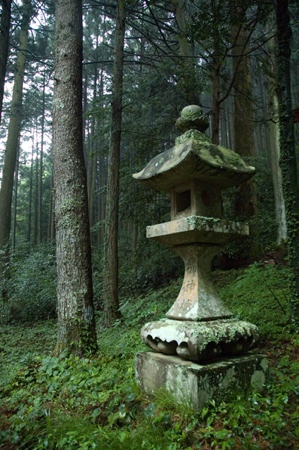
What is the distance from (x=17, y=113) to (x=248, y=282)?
464 inches

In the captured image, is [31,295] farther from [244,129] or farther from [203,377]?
[203,377]

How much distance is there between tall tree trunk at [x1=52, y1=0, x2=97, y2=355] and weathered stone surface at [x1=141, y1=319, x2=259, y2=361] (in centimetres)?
158

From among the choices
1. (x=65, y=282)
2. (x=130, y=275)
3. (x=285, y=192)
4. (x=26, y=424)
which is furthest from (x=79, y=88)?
(x=130, y=275)

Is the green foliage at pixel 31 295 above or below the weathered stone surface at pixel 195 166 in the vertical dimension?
below

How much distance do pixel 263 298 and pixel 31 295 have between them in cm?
820

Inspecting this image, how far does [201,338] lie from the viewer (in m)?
2.77

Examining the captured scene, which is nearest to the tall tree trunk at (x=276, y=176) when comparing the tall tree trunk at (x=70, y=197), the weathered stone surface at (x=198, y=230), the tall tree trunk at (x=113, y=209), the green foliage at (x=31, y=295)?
the tall tree trunk at (x=113, y=209)

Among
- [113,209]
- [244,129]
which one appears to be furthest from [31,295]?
[244,129]

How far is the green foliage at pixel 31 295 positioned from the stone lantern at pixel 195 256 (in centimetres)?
821

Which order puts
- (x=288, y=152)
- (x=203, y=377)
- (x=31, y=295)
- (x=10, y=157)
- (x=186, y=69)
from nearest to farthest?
(x=203, y=377) → (x=288, y=152) → (x=186, y=69) → (x=31, y=295) → (x=10, y=157)

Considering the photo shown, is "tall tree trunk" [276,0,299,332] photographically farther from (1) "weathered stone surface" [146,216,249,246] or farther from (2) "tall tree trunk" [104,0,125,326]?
(2) "tall tree trunk" [104,0,125,326]

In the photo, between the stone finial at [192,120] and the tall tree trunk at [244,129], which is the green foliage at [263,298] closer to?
the tall tree trunk at [244,129]

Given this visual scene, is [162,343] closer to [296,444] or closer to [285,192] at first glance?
[296,444]

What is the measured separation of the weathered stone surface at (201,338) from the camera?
2781 millimetres
